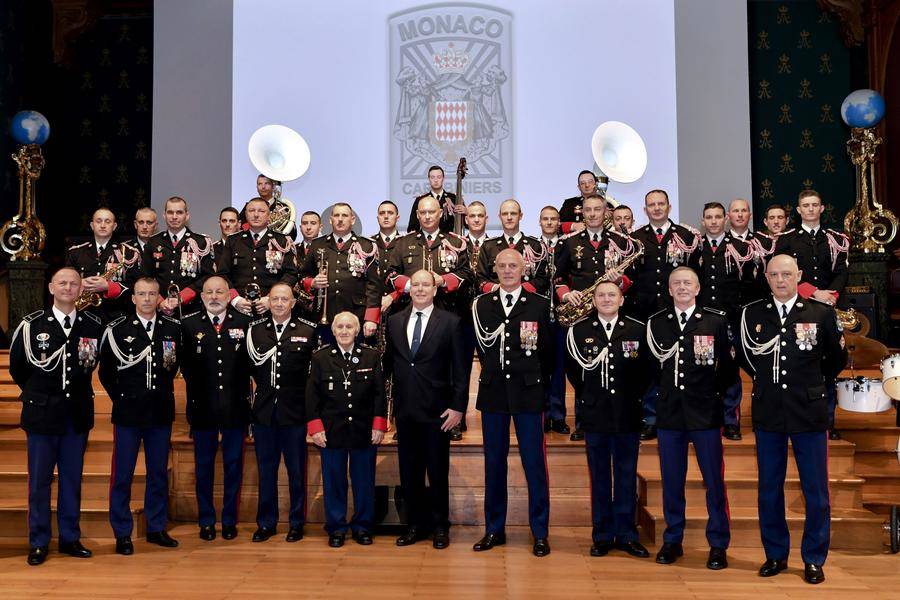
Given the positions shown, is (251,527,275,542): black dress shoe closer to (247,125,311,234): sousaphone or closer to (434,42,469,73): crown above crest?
(247,125,311,234): sousaphone

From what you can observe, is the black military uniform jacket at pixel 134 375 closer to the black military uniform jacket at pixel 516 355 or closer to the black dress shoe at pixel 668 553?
the black military uniform jacket at pixel 516 355

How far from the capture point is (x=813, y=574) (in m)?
4.38

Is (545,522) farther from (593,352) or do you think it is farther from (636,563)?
(593,352)

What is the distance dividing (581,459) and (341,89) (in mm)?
4275

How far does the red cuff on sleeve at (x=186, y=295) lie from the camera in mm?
6090

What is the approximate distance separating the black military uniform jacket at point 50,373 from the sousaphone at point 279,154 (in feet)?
10.4

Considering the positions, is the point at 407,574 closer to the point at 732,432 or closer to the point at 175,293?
the point at 732,432

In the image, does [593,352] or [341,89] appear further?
[341,89]

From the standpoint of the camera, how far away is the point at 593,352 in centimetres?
496

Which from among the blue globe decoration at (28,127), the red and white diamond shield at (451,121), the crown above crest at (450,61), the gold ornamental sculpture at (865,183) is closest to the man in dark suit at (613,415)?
the red and white diamond shield at (451,121)

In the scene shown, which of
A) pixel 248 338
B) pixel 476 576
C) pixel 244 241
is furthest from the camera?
pixel 244 241

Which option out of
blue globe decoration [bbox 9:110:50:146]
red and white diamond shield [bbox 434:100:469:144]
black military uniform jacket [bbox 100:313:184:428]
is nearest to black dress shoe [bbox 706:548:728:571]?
black military uniform jacket [bbox 100:313:184:428]

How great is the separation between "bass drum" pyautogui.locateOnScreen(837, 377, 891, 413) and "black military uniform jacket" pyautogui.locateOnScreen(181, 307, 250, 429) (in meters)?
3.49

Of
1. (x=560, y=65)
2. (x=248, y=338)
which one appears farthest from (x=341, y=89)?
(x=248, y=338)
